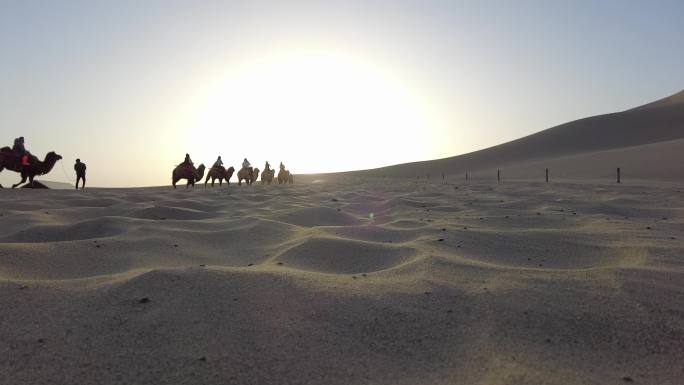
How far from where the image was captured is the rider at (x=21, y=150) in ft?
54.1

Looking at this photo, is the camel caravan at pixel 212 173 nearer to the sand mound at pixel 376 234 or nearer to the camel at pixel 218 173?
the camel at pixel 218 173

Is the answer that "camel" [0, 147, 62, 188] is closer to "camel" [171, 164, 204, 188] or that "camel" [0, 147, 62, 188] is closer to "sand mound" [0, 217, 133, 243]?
"camel" [171, 164, 204, 188]

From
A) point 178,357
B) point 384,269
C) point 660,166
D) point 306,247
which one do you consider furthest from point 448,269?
point 660,166

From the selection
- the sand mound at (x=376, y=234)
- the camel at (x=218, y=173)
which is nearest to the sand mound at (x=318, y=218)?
the sand mound at (x=376, y=234)

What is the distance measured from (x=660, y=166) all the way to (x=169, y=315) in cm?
3726

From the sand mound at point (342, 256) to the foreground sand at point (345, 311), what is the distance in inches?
0.6

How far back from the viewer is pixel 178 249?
3.99 meters

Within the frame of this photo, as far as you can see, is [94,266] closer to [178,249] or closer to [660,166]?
[178,249]

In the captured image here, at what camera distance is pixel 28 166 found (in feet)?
55.2

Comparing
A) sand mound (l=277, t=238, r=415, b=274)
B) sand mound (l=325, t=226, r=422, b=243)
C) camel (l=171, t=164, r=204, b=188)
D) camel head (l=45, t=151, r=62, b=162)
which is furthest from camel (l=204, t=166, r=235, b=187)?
sand mound (l=277, t=238, r=415, b=274)

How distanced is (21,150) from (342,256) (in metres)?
17.0

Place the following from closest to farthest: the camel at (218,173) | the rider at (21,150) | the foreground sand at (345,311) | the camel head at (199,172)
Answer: the foreground sand at (345,311), the rider at (21,150), the camel head at (199,172), the camel at (218,173)

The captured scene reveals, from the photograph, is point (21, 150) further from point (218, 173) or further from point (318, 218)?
point (318, 218)

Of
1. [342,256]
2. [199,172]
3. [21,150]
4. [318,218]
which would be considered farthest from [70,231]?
[199,172]
